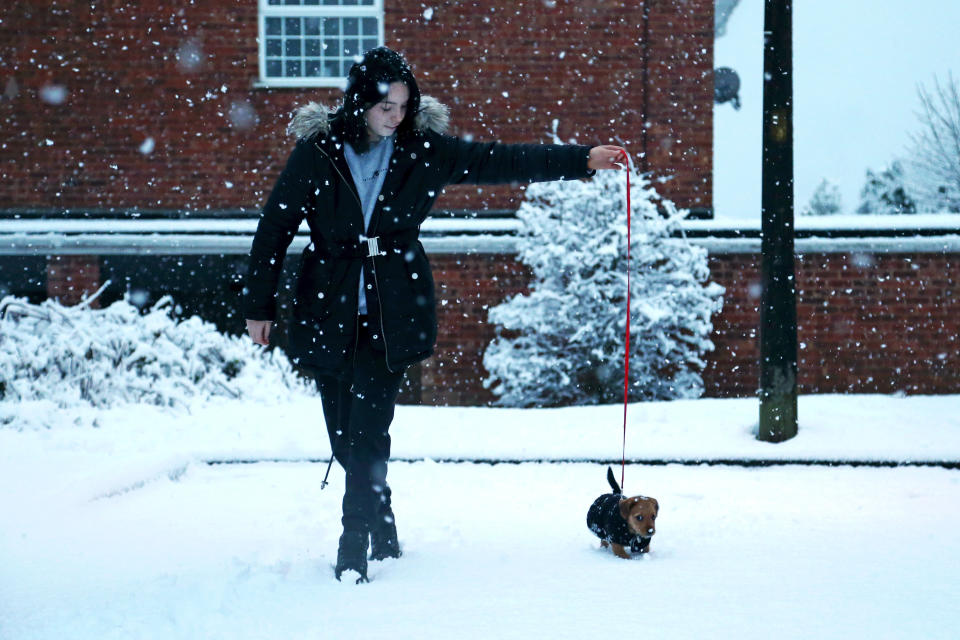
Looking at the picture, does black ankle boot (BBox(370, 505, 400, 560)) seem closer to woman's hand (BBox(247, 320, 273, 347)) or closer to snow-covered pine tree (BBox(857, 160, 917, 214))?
woman's hand (BBox(247, 320, 273, 347))

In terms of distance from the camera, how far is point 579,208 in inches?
373

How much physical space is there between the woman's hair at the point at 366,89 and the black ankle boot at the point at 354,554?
149 cm

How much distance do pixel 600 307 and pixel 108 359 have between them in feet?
14.6

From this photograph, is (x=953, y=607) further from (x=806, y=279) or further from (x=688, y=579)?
(x=806, y=279)

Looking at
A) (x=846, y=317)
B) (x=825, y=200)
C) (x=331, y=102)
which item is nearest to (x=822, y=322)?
(x=846, y=317)

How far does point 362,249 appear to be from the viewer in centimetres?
373

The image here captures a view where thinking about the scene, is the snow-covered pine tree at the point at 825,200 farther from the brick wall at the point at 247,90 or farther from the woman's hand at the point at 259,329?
the woman's hand at the point at 259,329

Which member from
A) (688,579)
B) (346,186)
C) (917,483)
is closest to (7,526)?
(346,186)

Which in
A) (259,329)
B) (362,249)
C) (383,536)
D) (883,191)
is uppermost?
(883,191)

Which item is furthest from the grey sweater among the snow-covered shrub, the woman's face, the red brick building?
the red brick building

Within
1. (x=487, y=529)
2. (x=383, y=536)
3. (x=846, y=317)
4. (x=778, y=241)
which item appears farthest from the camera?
(x=846, y=317)

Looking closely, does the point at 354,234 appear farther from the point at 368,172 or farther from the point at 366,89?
the point at 366,89

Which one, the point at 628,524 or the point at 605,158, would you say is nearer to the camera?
the point at 605,158

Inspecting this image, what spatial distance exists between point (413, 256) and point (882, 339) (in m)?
8.19
